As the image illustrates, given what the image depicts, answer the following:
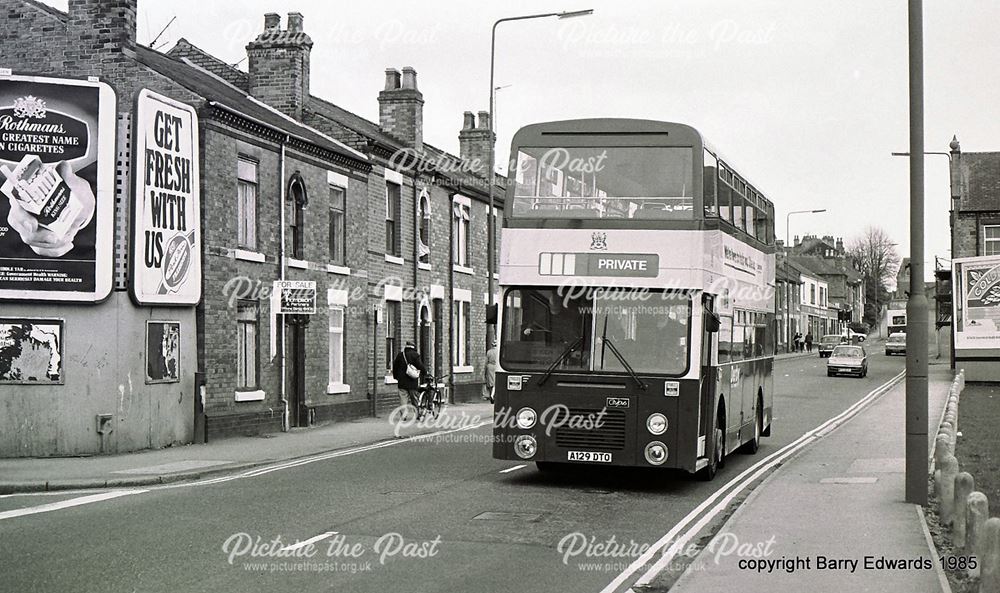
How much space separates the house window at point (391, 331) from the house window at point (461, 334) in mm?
4483

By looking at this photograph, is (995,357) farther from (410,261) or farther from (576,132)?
(576,132)

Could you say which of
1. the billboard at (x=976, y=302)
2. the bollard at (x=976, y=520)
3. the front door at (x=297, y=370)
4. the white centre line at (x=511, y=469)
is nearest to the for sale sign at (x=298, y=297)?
the front door at (x=297, y=370)

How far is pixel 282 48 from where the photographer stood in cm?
2855

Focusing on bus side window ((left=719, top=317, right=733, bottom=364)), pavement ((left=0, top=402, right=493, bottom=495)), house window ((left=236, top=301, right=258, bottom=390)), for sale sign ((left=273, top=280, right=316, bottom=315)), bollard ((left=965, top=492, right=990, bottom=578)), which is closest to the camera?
bollard ((left=965, top=492, right=990, bottom=578))

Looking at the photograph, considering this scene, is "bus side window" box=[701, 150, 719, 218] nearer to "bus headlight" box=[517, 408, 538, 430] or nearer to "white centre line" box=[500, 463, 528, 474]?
"bus headlight" box=[517, 408, 538, 430]

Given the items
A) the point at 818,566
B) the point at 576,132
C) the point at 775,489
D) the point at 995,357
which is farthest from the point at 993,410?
A: the point at 818,566

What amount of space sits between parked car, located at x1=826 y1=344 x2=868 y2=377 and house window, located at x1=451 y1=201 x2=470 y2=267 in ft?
75.4

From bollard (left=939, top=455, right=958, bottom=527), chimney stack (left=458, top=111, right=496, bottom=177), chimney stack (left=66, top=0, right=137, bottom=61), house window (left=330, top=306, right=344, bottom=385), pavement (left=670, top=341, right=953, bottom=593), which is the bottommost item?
pavement (left=670, top=341, right=953, bottom=593)

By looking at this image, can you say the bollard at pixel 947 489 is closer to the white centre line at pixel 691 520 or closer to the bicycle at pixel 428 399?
the white centre line at pixel 691 520

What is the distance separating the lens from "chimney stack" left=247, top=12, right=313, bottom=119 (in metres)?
28.4

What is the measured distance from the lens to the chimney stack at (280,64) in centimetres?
2838

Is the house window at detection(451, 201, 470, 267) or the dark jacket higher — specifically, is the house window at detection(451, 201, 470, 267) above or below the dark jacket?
above

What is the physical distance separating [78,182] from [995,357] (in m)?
37.8

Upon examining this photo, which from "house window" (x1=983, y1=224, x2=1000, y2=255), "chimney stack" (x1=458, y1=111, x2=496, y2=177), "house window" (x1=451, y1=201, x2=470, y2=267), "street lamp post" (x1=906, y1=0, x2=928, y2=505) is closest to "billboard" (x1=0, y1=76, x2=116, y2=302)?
"street lamp post" (x1=906, y1=0, x2=928, y2=505)
